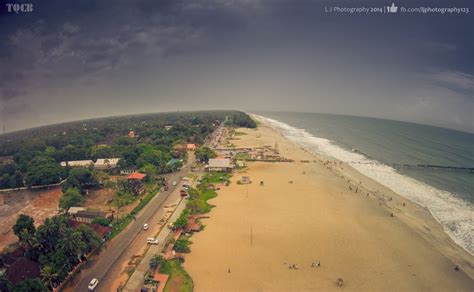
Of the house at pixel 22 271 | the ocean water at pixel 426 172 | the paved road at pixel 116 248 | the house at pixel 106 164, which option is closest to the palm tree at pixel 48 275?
the house at pixel 22 271

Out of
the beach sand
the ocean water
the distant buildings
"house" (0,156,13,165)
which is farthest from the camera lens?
"house" (0,156,13,165)

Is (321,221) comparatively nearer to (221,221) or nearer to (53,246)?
(221,221)

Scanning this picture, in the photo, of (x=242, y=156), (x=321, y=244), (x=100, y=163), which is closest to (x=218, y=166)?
(x=242, y=156)

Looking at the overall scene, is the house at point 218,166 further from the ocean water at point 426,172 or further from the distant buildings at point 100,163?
the ocean water at point 426,172

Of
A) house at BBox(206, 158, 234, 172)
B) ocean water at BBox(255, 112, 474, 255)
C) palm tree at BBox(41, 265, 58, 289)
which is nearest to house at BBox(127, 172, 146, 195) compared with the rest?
house at BBox(206, 158, 234, 172)

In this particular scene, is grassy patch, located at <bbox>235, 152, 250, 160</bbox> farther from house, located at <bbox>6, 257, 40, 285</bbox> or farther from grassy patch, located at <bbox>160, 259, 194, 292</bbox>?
house, located at <bbox>6, 257, 40, 285</bbox>

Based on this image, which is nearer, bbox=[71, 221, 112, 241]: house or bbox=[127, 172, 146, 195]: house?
bbox=[71, 221, 112, 241]: house
